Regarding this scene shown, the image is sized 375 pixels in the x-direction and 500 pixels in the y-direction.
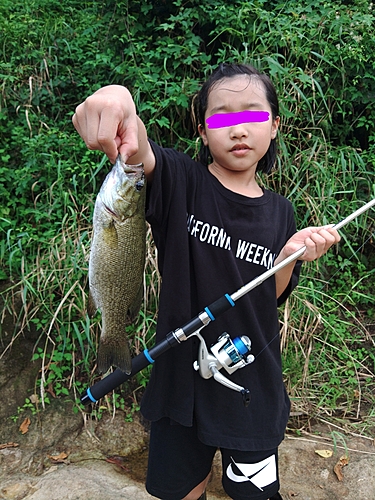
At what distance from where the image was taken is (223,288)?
2023mm

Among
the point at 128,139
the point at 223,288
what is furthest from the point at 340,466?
the point at 128,139

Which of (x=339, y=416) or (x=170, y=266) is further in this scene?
(x=339, y=416)

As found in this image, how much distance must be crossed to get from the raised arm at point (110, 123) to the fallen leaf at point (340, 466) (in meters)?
2.66

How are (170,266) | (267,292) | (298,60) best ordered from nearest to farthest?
(170,266)
(267,292)
(298,60)

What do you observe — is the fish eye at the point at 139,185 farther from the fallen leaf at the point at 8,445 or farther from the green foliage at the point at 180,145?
the fallen leaf at the point at 8,445

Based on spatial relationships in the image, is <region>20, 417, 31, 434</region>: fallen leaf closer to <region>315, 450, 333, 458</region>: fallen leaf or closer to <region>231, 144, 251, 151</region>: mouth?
<region>315, 450, 333, 458</region>: fallen leaf

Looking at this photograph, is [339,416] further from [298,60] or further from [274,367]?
[298,60]

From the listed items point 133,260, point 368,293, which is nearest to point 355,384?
point 368,293

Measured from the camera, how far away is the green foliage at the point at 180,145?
3.50m

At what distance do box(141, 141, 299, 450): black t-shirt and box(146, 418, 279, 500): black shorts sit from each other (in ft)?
0.41

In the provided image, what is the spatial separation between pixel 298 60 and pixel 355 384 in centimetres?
281

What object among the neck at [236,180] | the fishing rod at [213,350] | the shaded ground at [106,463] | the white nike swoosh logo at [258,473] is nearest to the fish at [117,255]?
the fishing rod at [213,350]

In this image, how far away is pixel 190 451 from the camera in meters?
2.10

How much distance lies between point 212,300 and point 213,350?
0.70ft
